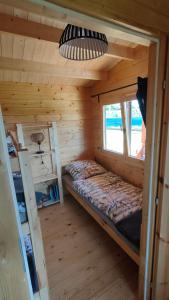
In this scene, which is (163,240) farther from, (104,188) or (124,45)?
(124,45)

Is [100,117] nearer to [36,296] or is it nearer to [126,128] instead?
[126,128]

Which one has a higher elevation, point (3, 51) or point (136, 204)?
point (3, 51)

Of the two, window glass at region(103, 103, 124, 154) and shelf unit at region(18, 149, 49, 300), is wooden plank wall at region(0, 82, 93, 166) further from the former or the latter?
shelf unit at region(18, 149, 49, 300)

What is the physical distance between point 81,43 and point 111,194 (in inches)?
75.5

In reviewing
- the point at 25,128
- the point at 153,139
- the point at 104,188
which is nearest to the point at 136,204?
the point at 104,188

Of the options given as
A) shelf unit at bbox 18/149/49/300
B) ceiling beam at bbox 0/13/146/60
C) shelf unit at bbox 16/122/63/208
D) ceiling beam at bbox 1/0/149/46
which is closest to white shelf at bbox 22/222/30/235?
shelf unit at bbox 18/149/49/300

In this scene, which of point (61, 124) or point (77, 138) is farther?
point (77, 138)

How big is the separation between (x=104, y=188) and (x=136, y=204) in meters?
0.62

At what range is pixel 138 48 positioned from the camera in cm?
218

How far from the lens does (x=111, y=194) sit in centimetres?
239

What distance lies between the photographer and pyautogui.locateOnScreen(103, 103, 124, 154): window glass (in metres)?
2.92

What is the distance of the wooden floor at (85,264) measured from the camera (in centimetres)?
158

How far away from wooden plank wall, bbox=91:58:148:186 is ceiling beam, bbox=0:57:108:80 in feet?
1.08

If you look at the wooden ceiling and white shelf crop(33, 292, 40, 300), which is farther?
the wooden ceiling
